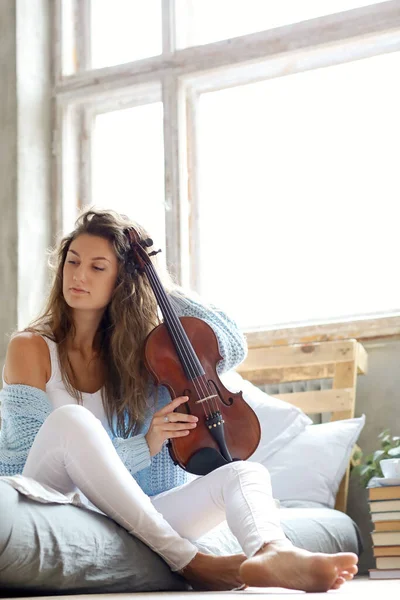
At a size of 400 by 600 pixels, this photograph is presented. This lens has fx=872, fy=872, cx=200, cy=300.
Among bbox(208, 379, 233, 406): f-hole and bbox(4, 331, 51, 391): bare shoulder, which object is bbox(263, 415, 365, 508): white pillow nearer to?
bbox(208, 379, 233, 406): f-hole

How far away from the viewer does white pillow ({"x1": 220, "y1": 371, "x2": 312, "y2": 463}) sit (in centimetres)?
278

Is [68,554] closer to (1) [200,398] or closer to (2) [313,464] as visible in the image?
(1) [200,398]

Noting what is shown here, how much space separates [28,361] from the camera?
2.12 m

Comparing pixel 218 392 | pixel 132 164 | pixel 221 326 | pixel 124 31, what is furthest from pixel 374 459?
pixel 124 31

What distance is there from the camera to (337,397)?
9.72 feet

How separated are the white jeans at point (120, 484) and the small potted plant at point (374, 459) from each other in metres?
0.94

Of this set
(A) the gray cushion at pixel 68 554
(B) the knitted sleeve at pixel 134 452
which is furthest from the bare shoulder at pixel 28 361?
(A) the gray cushion at pixel 68 554

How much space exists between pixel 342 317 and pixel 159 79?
4.30ft

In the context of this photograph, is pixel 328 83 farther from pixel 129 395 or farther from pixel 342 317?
pixel 129 395

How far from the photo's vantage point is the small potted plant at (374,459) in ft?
8.64

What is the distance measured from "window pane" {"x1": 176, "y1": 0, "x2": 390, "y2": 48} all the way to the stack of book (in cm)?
199

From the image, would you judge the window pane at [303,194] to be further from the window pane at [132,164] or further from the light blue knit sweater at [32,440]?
the light blue knit sweater at [32,440]

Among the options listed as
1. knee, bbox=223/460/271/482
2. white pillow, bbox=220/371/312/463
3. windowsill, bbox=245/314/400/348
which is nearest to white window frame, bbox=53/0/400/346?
windowsill, bbox=245/314/400/348

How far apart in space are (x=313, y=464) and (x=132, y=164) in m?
1.76
